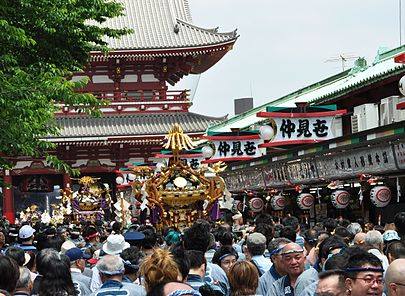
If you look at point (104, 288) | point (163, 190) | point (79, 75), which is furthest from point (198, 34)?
point (104, 288)

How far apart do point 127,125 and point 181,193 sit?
77.8 feet

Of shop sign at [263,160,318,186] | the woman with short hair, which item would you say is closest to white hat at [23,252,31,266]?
the woman with short hair

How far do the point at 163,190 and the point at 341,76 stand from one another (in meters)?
12.2

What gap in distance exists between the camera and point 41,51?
20203mm

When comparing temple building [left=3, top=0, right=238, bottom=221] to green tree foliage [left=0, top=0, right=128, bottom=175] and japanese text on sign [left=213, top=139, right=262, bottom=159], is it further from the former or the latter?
green tree foliage [left=0, top=0, right=128, bottom=175]

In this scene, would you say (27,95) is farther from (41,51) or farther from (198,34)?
(198,34)

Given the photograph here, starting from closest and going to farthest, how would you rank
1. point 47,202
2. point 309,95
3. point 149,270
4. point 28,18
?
point 149,270 → point 28,18 → point 309,95 → point 47,202

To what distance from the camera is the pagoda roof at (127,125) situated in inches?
1741

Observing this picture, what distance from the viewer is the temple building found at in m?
44.8

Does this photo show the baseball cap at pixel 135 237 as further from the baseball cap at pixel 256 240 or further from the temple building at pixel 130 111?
the temple building at pixel 130 111

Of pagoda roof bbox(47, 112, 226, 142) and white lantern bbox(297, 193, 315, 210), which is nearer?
white lantern bbox(297, 193, 315, 210)

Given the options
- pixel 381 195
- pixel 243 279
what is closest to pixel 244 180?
pixel 381 195

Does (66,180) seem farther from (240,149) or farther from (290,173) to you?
(290,173)

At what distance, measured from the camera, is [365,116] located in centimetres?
2602
